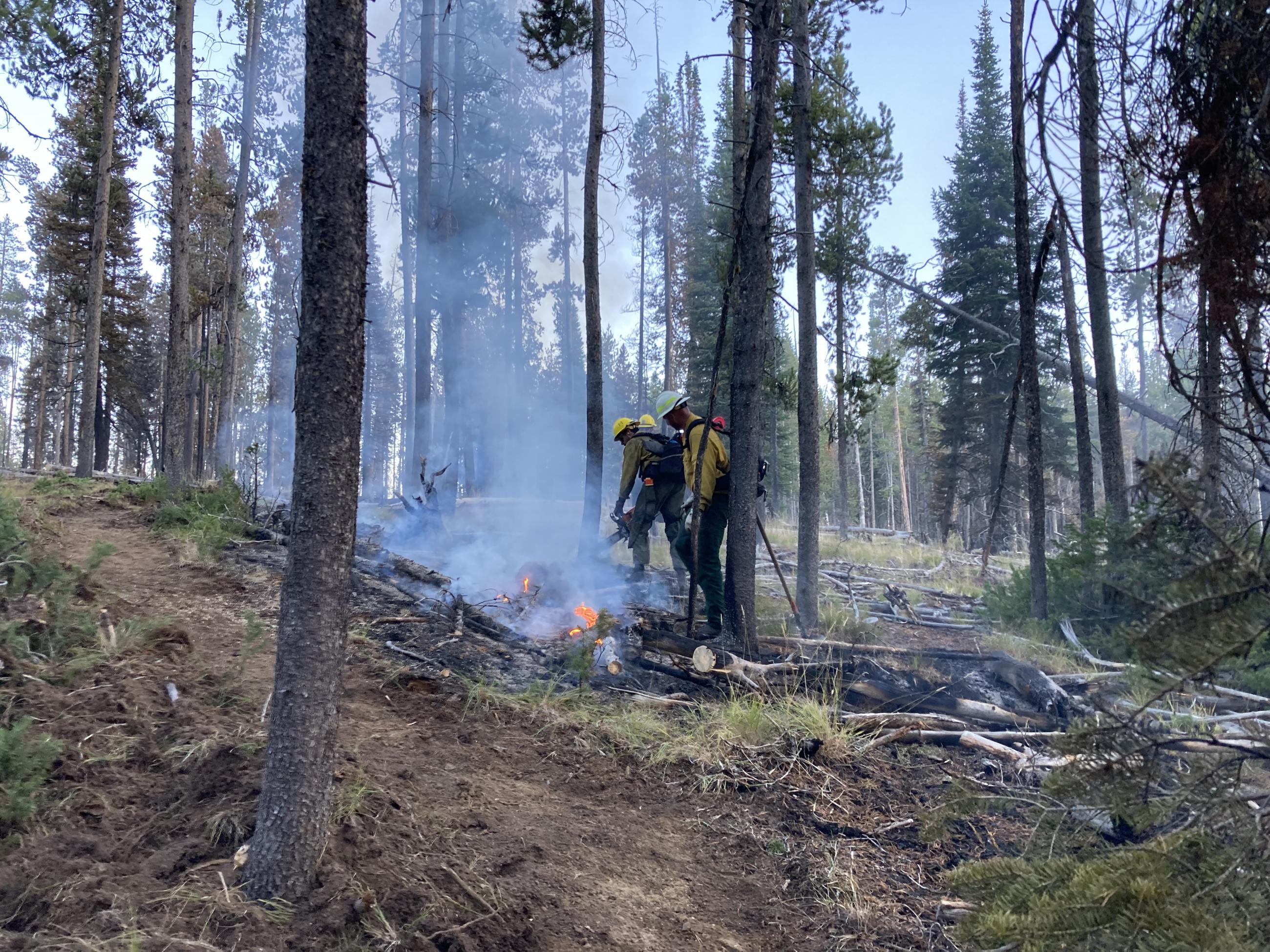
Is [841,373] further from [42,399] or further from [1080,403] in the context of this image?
[42,399]

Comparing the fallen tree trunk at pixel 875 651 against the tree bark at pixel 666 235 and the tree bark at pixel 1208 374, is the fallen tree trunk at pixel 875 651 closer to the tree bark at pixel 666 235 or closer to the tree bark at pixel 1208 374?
the tree bark at pixel 1208 374

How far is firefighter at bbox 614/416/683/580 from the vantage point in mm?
9172

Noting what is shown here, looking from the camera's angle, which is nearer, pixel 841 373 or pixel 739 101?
pixel 739 101

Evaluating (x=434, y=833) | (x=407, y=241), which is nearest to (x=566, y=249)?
(x=407, y=241)

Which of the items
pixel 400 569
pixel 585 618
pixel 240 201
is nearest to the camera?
pixel 585 618

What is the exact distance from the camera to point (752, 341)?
6.48 meters

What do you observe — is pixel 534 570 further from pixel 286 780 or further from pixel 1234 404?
pixel 1234 404

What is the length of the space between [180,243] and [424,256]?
4769mm

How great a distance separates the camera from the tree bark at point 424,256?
14648 mm

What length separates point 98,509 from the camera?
10.0 m

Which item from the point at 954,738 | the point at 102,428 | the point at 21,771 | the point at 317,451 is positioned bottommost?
the point at 954,738

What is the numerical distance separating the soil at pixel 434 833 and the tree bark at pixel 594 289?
563 cm

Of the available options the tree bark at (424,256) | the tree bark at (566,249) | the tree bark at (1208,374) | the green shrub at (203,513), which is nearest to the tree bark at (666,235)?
the tree bark at (566,249)

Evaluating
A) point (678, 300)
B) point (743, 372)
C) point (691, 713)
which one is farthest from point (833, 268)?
point (678, 300)
